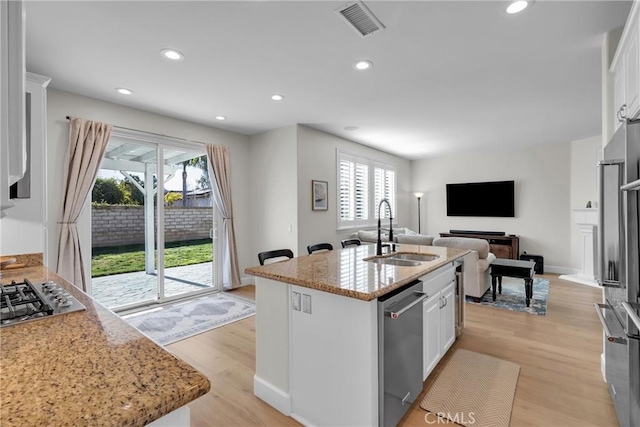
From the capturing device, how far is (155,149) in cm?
416

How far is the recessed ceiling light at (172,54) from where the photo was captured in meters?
2.49

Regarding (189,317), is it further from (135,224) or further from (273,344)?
(273,344)

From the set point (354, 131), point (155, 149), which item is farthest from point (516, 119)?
point (155, 149)

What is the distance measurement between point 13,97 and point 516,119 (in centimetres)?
534

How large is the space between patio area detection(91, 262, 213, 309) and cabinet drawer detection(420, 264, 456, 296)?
369cm

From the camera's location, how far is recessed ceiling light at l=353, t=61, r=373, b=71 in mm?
2721

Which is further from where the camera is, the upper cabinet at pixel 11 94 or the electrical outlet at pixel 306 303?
the electrical outlet at pixel 306 303

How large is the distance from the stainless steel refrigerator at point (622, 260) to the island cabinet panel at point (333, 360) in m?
1.14

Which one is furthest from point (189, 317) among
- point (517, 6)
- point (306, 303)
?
point (517, 6)

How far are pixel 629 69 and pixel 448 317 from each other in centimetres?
210

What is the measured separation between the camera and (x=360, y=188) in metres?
6.02

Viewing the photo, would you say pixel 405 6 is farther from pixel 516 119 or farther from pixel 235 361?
pixel 516 119

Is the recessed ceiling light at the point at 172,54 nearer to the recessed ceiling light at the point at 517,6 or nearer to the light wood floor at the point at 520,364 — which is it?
the recessed ceiling light at the point at 517,6

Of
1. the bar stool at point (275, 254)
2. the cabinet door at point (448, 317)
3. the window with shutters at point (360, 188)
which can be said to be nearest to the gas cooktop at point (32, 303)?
the bar stool at point (275, 254)
